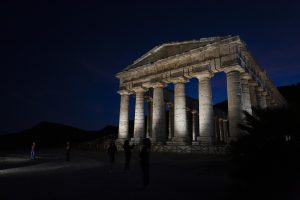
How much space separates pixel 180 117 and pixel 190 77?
179 inches

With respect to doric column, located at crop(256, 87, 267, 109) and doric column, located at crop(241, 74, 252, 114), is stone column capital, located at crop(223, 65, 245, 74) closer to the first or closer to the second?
doric column, located at crop(241, 74, 252, 114)

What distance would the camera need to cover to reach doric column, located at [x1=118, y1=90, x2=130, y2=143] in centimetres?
2766

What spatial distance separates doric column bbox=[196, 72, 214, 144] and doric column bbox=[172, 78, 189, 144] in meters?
1.98

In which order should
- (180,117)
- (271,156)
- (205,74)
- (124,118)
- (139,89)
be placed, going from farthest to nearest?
(124,118), (139,89), (180,117), (205,74), (271,156)

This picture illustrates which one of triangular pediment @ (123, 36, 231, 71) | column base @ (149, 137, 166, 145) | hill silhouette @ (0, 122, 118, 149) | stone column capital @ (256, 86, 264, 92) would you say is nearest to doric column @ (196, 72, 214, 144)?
triangular pediment @ (123, 36, 231, 71)

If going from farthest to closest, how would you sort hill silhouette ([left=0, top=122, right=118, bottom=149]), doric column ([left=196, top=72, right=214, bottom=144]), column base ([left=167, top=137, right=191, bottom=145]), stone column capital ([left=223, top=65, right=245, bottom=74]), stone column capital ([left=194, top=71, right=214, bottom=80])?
hill silhouette ([left=0, top=122, right=118, bottom=149]), stone column capital ([left=194, top=71, right=214, bottom=80]), column base ([left=167, top=137, right=191, bottom=145]), doric column ([left=196, top=72, right=214, bottom=144]), stone column capital ([left=223, top=65, right=245, bottom=74])

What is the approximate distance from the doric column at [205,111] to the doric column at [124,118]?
34.9 feet

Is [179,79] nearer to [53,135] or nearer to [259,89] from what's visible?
[259,89]

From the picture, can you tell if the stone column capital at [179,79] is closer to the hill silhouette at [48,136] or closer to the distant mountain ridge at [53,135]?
the distant mountain ridge at [53,135]

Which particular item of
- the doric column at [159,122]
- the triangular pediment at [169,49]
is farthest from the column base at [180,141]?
the triangular pediment at [169,49]

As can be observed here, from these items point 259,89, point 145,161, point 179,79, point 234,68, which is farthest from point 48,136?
point 145,161

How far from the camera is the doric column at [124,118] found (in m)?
27.7

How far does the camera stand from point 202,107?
21.0 metres

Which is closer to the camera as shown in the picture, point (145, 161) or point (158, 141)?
point (145, 161)
